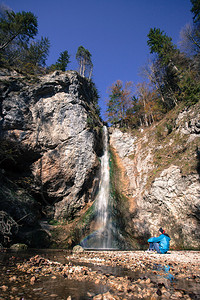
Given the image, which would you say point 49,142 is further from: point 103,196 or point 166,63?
point 166,63

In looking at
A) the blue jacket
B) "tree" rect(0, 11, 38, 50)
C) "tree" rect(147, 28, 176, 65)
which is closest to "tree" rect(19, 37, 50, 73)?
"tree" rect(0, 11, 38, 50)

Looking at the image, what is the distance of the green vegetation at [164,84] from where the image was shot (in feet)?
60.4

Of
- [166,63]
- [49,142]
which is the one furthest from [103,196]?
[166,63]

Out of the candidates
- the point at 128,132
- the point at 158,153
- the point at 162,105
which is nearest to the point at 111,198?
the point at 158,153

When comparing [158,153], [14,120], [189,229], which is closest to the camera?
[189,229]

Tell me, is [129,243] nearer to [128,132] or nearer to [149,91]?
[128,132]

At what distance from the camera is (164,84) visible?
23.6 meters

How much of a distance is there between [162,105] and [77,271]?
24.6m

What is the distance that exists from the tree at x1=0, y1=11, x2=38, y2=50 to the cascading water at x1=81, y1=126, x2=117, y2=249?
61.4 ft

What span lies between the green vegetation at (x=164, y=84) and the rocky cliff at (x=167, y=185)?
7.14 feet

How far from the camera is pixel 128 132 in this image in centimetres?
2378

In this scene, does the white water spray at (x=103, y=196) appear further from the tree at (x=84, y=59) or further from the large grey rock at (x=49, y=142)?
the tree at (x=84, y=59)

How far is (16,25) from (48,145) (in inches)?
569

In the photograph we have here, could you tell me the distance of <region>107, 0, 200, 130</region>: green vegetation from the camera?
18417 mm
